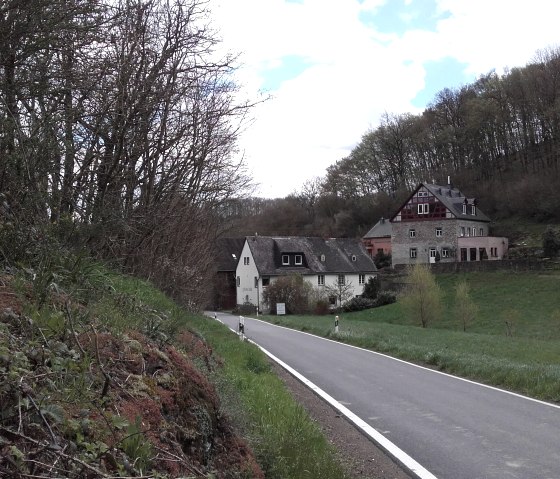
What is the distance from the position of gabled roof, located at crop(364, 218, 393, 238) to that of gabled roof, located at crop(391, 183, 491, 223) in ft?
36.1

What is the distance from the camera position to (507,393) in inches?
475

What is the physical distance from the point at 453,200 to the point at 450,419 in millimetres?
72794

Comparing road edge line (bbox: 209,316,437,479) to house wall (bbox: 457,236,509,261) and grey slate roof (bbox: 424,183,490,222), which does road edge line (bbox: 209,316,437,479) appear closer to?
house wall (bbox: 457,236,509,261)

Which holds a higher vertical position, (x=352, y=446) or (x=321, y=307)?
(x=352, y=446)

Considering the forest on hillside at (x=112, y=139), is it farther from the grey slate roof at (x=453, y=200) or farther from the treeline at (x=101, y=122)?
the grey slate roof at (x=453, y=200)

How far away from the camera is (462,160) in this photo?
321ft

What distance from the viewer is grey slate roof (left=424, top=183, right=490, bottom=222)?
76.1m

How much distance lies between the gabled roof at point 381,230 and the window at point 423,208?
39.5 ft

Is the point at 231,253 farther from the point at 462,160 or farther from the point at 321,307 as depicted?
the point at 462,160

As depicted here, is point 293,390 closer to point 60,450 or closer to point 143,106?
point 143,106

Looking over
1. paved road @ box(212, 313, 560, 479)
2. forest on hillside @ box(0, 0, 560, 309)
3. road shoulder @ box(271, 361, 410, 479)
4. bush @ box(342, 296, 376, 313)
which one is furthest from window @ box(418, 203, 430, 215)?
road shoulder @ box(271, 361, 410, 479)

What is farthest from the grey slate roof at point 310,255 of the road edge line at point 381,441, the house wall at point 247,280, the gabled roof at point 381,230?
the road edge line at point 381,441

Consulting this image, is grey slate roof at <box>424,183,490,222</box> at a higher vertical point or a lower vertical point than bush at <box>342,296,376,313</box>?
higher

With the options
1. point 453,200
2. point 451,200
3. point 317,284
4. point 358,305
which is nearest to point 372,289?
point 358,305
